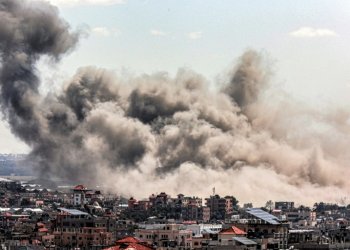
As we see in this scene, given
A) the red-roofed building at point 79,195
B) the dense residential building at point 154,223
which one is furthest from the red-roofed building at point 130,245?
the red-roofed building at point 79,195

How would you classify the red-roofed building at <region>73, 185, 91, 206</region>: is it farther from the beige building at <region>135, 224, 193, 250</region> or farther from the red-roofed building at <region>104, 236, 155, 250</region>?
the red-roofed building at <region>104, 236, 155, 250</region>

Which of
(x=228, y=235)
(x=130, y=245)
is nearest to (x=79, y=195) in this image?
(x=228, y=235)

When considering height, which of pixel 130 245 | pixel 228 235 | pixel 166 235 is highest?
pixel 166 235

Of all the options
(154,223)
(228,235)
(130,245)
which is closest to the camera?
(130,245)

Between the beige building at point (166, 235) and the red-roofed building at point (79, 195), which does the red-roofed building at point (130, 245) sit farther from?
the red-roofed building at point (79, 195)

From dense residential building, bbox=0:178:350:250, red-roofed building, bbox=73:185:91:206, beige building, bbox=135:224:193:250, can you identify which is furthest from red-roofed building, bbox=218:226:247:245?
red-roofed building, bbox=73:185:91:206

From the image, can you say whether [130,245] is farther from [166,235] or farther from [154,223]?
[154,223]

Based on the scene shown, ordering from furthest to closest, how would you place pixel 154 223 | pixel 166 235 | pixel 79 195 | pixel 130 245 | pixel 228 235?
pixel 79 195 < pixel 154 223 < pixel 166 235 < pixel 228 235 < pixel 130 245

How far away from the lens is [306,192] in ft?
353

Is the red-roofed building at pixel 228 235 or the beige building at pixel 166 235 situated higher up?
the beige building at pixel 166 235

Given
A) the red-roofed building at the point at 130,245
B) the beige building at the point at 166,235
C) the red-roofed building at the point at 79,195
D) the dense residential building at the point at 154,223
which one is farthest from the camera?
the red-roofed building at the point at 79,195

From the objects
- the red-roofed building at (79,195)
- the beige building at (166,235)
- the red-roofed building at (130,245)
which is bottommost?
the red-roofed building at (130,245)

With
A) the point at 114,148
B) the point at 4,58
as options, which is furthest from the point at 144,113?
the point at 4,58

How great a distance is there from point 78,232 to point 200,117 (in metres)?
39.4
